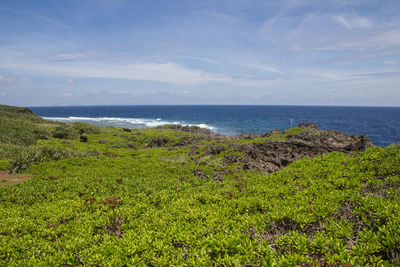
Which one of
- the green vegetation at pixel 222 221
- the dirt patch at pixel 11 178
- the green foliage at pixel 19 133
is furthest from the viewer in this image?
the green foliage at pixel 19 133

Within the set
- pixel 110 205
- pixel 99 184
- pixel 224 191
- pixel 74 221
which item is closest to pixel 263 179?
pixel 224 191

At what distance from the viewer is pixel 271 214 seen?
24.0 ft

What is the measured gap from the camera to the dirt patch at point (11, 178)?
15966 mm

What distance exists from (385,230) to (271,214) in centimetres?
296

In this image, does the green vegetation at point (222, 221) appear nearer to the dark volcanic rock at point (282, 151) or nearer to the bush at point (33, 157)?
the bush at point (33, 157)

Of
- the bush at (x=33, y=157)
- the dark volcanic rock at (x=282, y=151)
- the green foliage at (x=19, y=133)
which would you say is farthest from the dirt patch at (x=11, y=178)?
the dark volcanic rock at (x=282, y=151)

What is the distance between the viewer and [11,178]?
16938 millimetres

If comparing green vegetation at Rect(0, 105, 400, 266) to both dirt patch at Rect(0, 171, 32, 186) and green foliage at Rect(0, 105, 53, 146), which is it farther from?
green foliage at Rect(0, 105, 53, 146)

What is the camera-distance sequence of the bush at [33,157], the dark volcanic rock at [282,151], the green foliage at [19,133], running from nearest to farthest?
the bush at [33,157] < the dark volcanic rock at [282,151] < the green foliage at [19,133]

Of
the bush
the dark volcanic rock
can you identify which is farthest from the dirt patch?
the dark volcanic rock

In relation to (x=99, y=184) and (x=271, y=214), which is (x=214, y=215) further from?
(x=99, y=184)

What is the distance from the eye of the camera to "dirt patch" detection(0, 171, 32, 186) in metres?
16.0

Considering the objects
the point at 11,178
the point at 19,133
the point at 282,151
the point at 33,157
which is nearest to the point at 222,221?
the point at 11,178

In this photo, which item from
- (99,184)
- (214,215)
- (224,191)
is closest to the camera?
(214,215)
